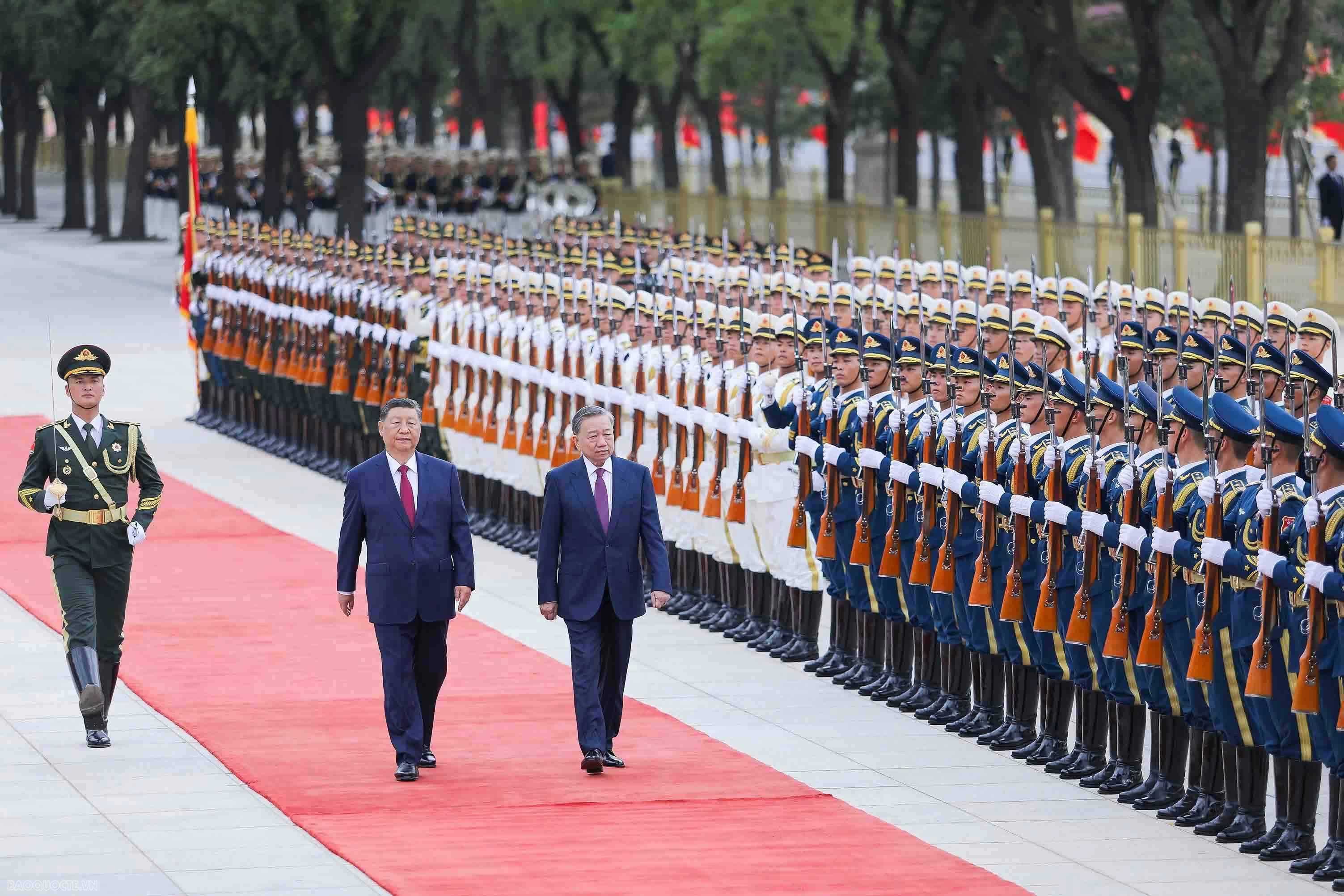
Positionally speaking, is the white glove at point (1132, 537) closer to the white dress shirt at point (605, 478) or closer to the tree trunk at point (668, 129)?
the white dress shirt at point (605, 478)

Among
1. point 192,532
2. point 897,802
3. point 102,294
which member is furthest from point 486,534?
point 102,294

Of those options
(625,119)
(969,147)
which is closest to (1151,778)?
(969,147)

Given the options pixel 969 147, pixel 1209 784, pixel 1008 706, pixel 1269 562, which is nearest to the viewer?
pixel 1269 562

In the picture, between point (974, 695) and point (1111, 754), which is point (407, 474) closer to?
point (974, 695)

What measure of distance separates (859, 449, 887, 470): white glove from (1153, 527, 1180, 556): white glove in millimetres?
2363

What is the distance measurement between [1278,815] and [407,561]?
11.4ft

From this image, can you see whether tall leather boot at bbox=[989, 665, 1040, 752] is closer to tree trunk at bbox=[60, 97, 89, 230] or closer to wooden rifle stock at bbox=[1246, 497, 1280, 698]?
wooden rifle stock at bbox=[1246, 497, 1280, 698]

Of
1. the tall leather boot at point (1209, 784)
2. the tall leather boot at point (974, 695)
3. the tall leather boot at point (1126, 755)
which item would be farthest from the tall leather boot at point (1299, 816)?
the tall leather boot at point (974, 695)

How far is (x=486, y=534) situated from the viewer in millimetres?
18234

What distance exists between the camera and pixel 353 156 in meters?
35.8

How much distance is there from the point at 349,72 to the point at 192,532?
58.9ft

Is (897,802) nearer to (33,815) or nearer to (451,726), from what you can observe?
(451,726)

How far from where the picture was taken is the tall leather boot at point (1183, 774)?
400 inches

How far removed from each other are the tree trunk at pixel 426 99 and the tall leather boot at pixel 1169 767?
44.9 m
